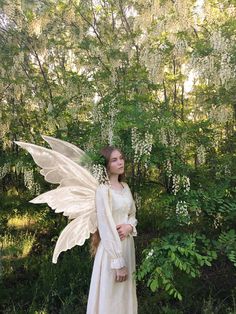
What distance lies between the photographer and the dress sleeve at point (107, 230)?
108 inches

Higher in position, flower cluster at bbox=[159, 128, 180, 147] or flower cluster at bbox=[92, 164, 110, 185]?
flower cluster at bbox=[159, 128, 180, 147]

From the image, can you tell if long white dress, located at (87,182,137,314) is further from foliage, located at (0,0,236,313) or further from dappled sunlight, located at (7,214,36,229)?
dappled sunlight, located at (7,214,36,229)

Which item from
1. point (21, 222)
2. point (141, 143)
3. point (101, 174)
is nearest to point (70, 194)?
point (101, 174)

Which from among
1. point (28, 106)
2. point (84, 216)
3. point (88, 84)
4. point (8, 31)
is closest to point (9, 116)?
point (28, 106)

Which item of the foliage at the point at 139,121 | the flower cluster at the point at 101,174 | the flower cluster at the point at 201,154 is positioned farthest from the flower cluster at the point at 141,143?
the flower cluster at the point at 101,174

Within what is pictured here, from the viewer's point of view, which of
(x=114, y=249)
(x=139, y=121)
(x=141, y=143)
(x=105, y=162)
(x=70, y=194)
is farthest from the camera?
(x=141, y=143)

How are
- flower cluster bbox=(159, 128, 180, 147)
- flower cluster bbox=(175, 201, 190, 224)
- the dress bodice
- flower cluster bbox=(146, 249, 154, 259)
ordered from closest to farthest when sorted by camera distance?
flower cluster bbox=(146, 249, 154, 259) → the dress bodice → flower cluster bbox=(175, 201, 190, 224) → flower cluster bbox=(159, 128, 180, 147)

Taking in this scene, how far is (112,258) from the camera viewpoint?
2746 millimetres

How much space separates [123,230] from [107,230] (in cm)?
15

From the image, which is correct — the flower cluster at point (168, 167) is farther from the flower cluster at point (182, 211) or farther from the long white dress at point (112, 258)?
the long white dress at point (112, 258)

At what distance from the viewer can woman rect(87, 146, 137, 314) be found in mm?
2775

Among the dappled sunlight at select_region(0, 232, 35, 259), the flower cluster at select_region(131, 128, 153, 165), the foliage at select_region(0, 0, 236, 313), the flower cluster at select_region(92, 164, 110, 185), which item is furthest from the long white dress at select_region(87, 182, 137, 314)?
the dappled sunlight at select_region(0, 232, 35, 259)

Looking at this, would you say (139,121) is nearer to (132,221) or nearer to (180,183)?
(180,183)

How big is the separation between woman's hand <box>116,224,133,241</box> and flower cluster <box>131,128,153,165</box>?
58.9 inches
